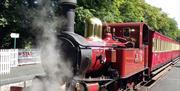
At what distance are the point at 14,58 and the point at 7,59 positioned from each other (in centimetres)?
227

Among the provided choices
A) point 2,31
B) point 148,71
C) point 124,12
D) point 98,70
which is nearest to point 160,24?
point 124,12

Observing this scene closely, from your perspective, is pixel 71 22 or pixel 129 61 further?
pixel 129 61

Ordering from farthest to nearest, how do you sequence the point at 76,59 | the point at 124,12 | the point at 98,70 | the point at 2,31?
1. the point at 124,12
2. the point at 2,31
3. the point at 98,70
4. the point at 76,59

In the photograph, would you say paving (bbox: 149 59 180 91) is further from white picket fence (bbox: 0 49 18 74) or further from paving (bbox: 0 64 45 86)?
white picket fence (bbox: 0 49 18 74)

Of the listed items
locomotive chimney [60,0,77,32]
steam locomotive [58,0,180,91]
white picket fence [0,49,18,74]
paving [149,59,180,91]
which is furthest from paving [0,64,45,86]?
paving [149,59,180,91]

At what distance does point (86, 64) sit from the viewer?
338 inches

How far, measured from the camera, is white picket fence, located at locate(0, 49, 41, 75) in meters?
18.9

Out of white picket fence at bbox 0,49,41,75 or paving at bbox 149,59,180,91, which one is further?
white picket fence at bbox 0,49,41,75

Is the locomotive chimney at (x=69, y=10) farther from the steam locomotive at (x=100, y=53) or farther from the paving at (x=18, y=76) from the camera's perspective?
the paving at (x=18, y=76)

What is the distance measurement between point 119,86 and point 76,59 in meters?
3.00

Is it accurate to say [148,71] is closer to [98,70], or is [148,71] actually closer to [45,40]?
[98,70]

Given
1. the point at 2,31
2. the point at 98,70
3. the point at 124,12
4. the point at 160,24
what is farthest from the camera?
the point at 160,24

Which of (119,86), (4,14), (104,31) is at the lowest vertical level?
(119,86)

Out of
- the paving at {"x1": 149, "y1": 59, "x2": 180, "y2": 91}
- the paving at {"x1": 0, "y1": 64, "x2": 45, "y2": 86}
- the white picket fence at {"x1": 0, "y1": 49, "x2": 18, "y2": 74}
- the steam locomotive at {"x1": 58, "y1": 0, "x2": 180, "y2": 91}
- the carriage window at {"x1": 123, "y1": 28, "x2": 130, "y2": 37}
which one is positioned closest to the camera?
the steam locomotive at {"x1": 58, "y1": 0, "x2": 180, "y2": 91}
